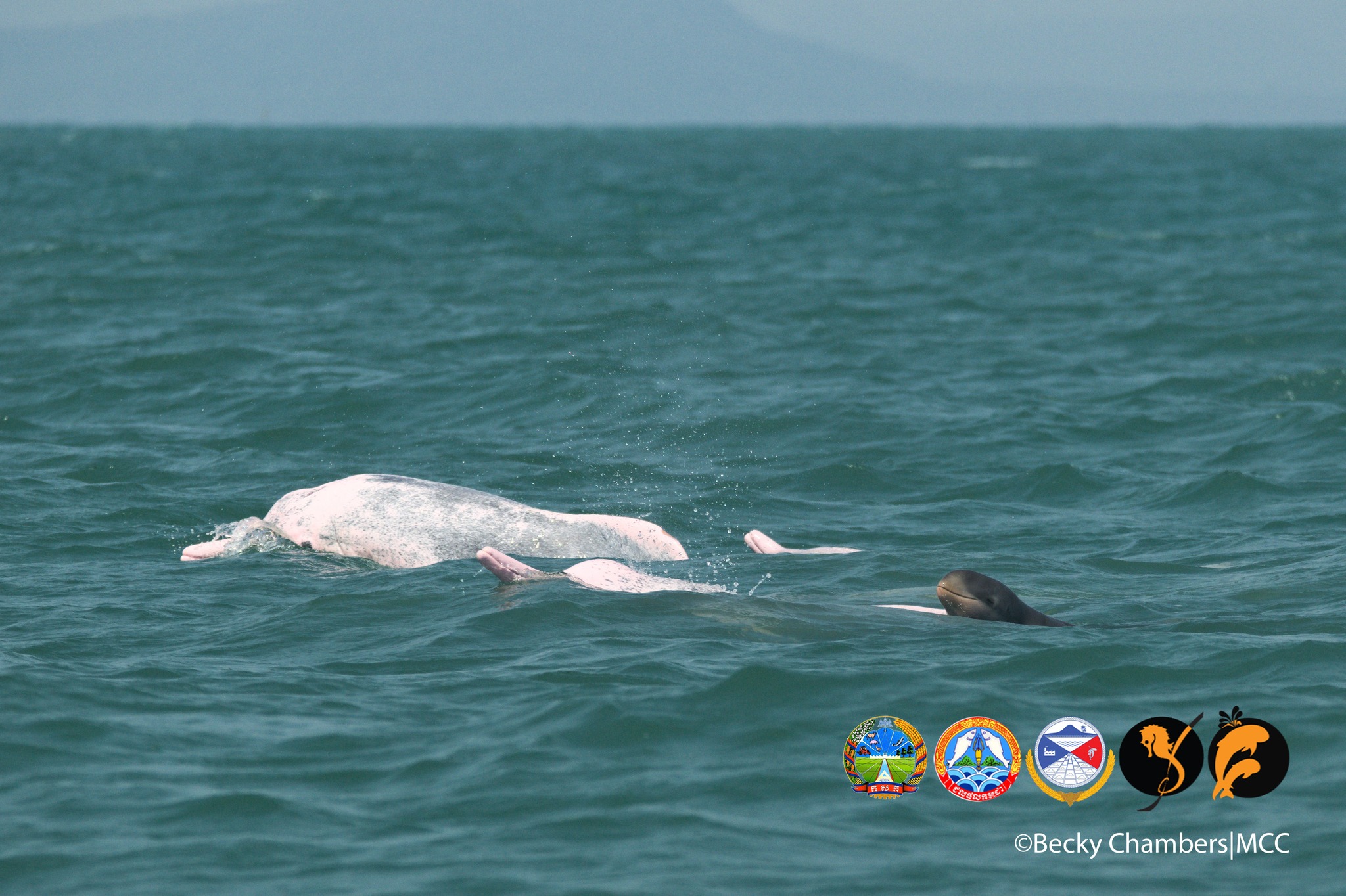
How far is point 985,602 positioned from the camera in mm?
10320

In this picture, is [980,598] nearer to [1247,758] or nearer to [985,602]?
[985,602]

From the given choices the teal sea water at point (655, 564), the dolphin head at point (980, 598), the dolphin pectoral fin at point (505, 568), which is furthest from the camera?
the dolphin pectoral fin at point (505, 568)

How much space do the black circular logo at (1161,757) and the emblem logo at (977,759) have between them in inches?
22.7

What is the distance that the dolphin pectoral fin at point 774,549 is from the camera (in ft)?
42.8

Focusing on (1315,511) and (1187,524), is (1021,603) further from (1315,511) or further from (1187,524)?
(1315,511)

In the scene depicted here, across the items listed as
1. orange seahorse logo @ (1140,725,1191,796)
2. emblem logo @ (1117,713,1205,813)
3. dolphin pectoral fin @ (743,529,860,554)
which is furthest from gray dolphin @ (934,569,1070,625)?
dolphin pectoral fin @ (743,529,860,554)

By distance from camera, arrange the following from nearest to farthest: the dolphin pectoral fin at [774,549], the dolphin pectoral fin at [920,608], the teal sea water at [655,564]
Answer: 1. the teal sea water at [655,564]
2. the dolphin pectoral fin at [920,608]
3. the dolphin pectoral fin at [774,549]

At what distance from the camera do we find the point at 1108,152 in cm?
11962

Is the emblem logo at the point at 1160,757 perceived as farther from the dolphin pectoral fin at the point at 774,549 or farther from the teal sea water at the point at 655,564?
the dolphin pectoral fin at the point at 774,549

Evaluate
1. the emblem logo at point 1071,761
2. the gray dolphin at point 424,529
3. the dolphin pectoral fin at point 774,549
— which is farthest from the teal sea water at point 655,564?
the gray dolphin at point 424,529

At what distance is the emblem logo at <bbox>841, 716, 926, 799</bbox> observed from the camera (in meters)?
7.60

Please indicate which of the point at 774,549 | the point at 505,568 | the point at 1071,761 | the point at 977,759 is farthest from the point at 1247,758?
the point at 774,549

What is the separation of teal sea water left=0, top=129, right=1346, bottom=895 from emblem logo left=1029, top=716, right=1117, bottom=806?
0.30 feet

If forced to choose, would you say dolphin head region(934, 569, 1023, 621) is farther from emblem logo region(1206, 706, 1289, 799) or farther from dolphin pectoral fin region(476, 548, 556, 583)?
dolphin pectoral fin region(476, 548, 556, 583)
